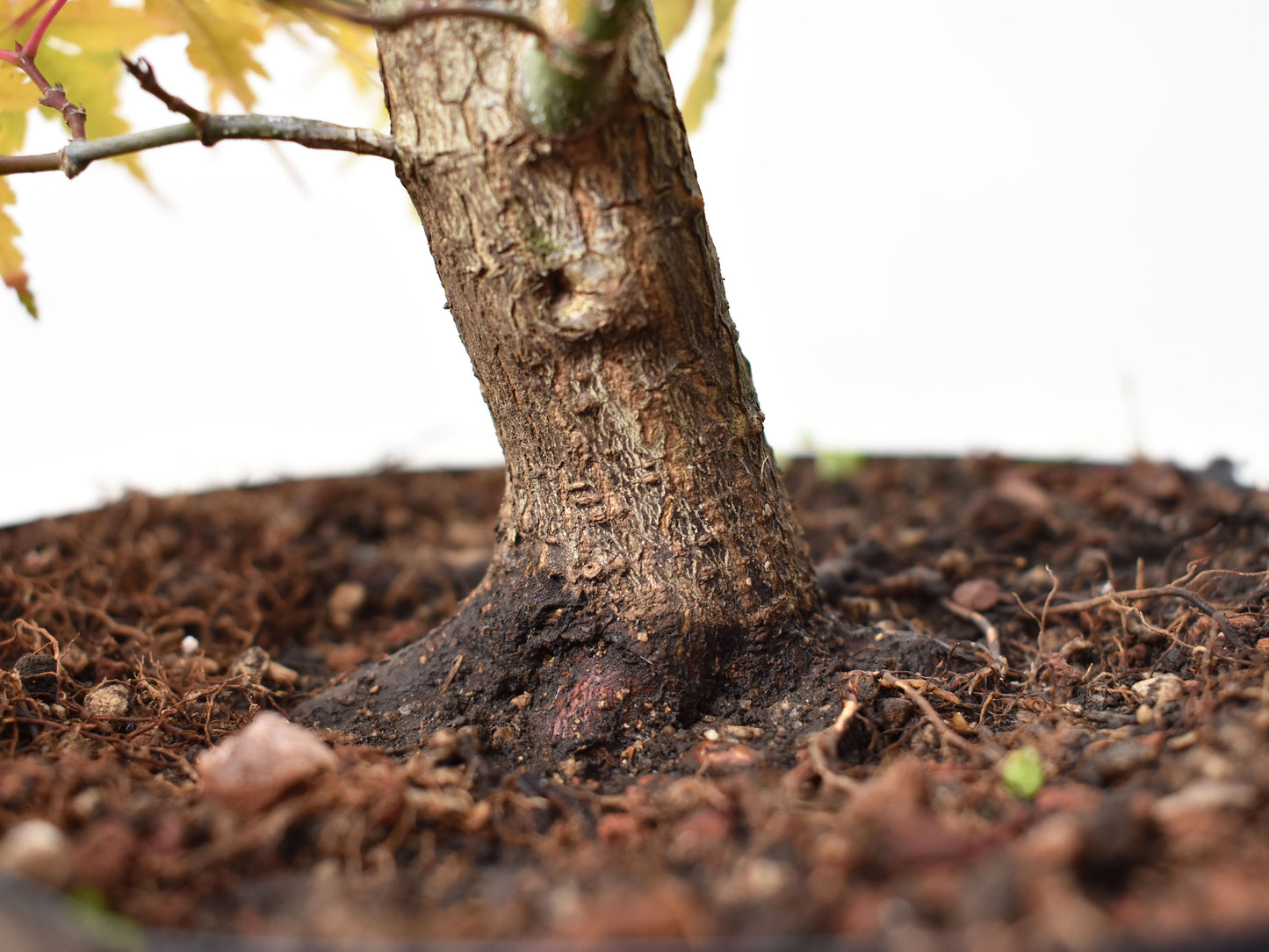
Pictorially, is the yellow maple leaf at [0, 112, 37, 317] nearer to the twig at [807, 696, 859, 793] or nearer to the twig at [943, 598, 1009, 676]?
the twig at [807, 696, 859, 793]

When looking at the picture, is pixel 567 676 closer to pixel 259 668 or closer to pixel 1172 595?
pixel 259 668

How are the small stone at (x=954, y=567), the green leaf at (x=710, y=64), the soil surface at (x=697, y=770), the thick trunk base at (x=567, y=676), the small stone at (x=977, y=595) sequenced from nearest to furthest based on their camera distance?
the soil surface at (x=697, y=770) → the thick trunk base at (x=567, y=676) → the green leaf at (x=710, y=64) → the small stone at (x=977, y=595) → the small stone at (x=954, y=567)

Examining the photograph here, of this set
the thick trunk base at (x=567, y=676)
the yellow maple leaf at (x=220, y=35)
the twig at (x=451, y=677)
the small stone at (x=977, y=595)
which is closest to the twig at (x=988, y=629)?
the small stone at (x=977, y=595)

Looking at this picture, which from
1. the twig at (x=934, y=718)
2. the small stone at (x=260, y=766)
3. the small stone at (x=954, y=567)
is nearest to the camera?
the small stone at (x=260, y=766)

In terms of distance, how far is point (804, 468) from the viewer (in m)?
1.69

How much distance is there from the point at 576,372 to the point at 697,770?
32cm

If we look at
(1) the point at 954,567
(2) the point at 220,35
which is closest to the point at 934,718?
(1) the point at 954,567

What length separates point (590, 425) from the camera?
2.49 ft

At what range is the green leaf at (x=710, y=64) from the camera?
0.91 m

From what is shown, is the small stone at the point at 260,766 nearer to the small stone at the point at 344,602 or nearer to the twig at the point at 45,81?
the twig at the point at 45,81

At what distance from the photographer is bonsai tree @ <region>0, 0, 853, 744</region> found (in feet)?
2.16

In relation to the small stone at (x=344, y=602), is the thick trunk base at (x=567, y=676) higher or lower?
lower

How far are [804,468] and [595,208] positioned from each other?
1085 millimetres

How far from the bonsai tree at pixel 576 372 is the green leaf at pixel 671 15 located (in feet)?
0.17
